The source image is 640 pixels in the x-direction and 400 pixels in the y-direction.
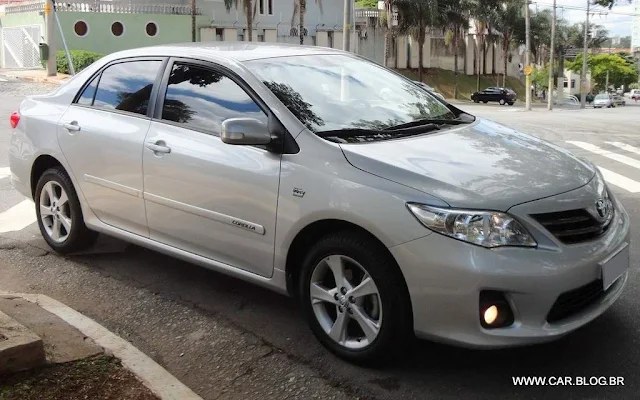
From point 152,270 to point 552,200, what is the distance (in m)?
3.18

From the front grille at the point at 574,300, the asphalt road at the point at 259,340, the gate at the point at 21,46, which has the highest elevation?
the gate at the point at 21,46

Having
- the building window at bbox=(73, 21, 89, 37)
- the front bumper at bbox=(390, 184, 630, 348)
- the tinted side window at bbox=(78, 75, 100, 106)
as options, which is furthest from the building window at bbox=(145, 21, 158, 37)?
the front bumper at bbox=(390, 184, 630, 348)

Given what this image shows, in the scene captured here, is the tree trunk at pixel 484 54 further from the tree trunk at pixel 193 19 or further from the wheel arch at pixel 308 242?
the wheel arch at pixel 308 242

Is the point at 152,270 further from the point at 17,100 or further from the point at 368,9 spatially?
the point at 368,9

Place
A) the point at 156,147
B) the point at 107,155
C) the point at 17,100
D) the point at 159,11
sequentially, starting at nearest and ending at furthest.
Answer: the point at 156,147
the point at 107,155
the point at 17,100
the point at 159,11

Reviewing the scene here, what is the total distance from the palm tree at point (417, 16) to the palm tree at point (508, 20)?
10369 mm

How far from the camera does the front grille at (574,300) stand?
329cm

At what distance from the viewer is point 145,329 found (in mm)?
4219

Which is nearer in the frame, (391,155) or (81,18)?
(391,155)

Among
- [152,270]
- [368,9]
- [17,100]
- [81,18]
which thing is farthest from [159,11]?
[152,270]

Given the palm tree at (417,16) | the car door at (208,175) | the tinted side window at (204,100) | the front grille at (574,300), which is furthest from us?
the palm tree at (417,16)

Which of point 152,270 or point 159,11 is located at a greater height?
point 159,11

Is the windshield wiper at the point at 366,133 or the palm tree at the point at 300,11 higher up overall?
the palm tree at the point at 300,11

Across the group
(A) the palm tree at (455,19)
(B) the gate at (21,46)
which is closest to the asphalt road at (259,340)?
(B) the gate at (21,46)
